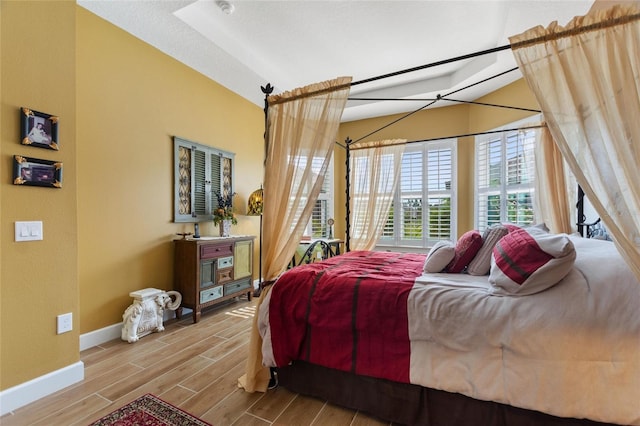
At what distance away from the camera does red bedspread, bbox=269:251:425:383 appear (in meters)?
1.61

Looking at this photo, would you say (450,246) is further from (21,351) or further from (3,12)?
(3,12)

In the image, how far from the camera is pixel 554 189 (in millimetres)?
2934

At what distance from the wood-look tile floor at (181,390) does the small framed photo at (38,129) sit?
1.68m

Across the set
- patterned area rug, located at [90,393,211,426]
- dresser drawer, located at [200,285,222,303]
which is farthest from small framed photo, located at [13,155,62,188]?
dresser drawer, located at [200,285,222,303]

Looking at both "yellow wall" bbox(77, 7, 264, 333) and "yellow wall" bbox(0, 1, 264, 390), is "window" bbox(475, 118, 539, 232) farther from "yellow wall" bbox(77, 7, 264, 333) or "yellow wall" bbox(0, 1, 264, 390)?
"yellow wall" bbox(77, 7, 264, 333)

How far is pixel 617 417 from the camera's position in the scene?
1.22 m

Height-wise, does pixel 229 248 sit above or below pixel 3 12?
below

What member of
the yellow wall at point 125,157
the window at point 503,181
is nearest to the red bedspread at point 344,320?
the yellow wall at point 125,157

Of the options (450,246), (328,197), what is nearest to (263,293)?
(450,246)

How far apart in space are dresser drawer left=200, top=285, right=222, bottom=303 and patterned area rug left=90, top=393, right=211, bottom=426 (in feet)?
4.92

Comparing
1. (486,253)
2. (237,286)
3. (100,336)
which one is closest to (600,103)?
(486,253)

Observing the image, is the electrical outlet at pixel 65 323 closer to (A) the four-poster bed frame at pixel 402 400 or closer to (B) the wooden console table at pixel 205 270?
(B) the wooden console table at pixel 205 270

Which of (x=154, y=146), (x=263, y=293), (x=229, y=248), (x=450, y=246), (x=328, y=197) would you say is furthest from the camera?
(x=328, y=197)

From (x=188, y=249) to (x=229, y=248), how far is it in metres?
0.53
